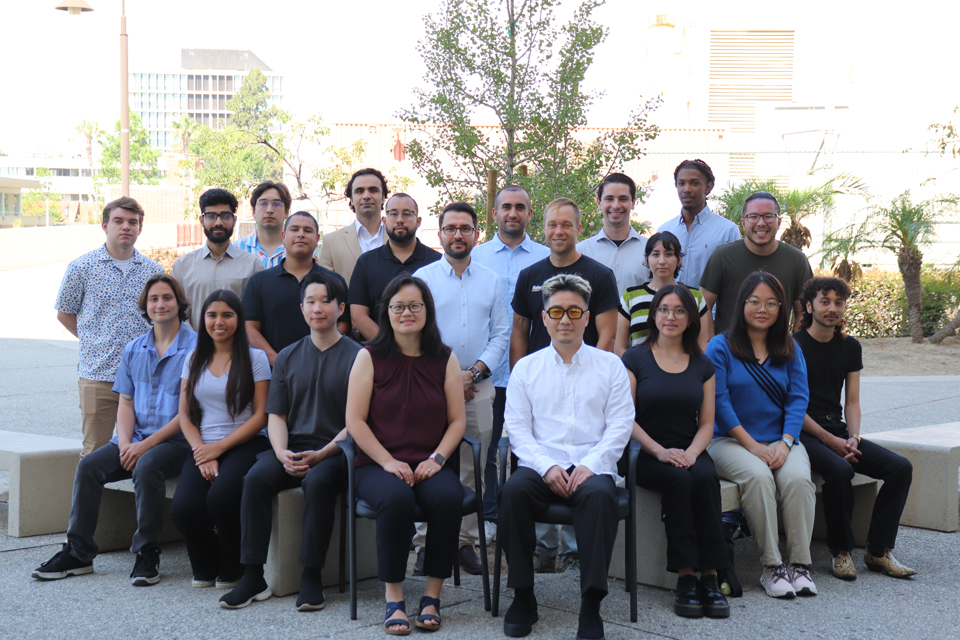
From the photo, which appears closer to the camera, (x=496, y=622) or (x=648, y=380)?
(x=496, y=622)

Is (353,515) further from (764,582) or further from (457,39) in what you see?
(457,39)

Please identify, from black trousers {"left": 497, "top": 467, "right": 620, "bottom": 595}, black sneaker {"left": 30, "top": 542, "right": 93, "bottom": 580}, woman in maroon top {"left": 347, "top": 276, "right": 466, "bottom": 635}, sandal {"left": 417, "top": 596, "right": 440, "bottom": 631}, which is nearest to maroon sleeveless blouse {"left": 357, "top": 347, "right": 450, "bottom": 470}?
woman in maroon top {"left": 347, "top": 276, "right": 466, "bottom": 635}

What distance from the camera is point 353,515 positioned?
4094 millimetres

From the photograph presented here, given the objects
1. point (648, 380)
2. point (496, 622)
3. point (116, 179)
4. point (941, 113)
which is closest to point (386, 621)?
point (496, 622)

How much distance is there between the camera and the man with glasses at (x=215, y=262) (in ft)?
18.0

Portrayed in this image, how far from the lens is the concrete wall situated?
1188 inches

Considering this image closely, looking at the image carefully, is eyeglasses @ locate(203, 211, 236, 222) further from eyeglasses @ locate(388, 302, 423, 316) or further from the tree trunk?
the tree trunk

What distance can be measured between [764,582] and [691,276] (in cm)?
216

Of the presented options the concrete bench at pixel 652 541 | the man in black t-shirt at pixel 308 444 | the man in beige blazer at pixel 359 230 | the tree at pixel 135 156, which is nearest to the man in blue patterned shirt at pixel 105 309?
the man in beige blazer at pixel 359 230

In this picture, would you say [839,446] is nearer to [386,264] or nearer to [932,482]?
[932,482]

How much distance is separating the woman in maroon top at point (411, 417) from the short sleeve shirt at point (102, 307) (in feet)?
5.90

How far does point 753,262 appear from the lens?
17.7ft

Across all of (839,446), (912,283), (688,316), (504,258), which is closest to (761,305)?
(688,316)

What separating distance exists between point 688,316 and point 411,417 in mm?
1507
